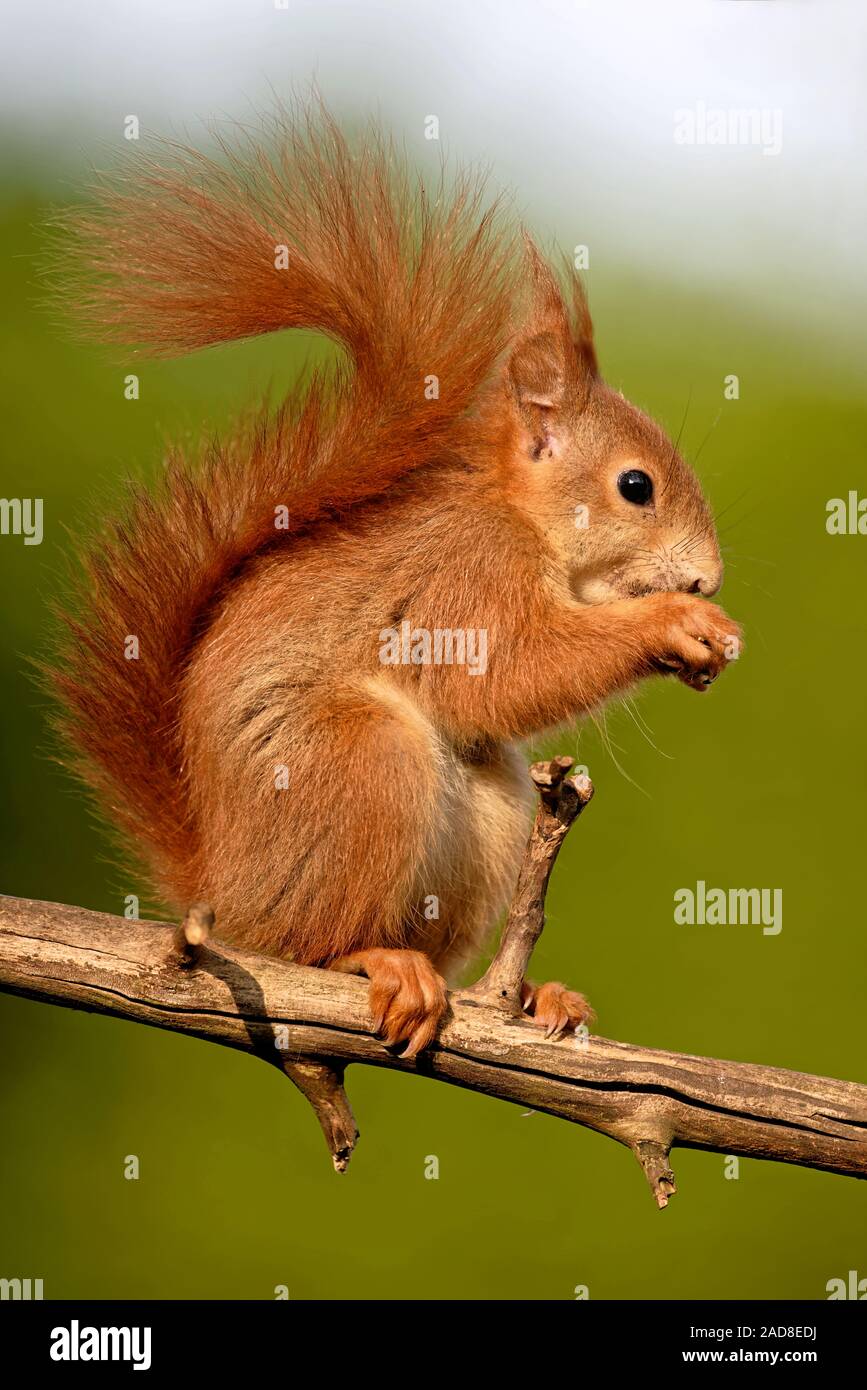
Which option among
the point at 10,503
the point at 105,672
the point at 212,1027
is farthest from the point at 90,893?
the point at 212,1027

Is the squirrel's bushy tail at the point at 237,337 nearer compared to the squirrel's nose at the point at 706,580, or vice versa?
the squirrel's bushy tail at the point at 237,337

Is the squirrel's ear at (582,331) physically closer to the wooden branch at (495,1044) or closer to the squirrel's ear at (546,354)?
the squirrel's ear at (546,354)

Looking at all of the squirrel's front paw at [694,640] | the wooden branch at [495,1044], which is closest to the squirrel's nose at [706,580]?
the squirrel's front paw at [694,640]

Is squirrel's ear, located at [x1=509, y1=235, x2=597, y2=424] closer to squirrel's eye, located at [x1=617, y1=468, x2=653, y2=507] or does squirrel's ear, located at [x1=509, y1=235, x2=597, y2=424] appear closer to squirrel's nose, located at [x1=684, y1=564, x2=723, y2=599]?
squirrel's eye, located at [x1=617, y1=468, x2=653, y2=507]

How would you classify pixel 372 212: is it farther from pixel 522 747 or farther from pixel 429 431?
pixel 522 747

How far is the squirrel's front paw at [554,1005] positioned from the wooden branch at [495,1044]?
0.58ft

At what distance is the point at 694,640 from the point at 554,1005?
72 centimetres

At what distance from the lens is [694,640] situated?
94.3 inches

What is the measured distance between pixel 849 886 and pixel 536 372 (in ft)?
6.68

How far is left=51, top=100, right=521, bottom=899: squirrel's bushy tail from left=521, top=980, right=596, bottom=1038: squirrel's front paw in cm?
68

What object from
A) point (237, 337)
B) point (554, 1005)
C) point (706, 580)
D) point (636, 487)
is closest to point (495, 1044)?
point (554, 1005)

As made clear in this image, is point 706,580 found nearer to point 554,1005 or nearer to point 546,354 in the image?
point 546,354

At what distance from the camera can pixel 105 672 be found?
2.50m

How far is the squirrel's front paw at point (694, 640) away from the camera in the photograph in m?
2.36
